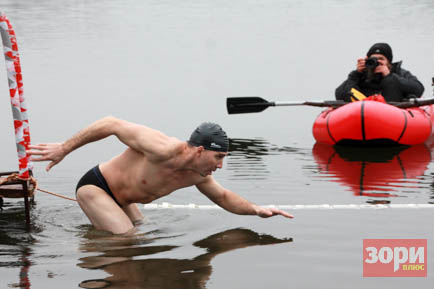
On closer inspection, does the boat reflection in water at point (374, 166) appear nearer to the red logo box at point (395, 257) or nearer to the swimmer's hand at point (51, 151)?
the red logo box at point (395, 257)

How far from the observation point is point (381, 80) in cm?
1605

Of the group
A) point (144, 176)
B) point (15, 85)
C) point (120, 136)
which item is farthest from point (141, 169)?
point (15, 85)

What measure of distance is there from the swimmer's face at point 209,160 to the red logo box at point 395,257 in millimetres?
1552

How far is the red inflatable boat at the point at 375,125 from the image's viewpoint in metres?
15.0

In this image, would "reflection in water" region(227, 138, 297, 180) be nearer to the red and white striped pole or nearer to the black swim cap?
the red and white striped pole

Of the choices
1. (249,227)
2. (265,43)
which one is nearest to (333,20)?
(265,43)

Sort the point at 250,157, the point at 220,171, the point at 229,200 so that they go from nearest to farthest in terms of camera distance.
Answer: the point at 229,200
the point at 220,171
the point at 250,157

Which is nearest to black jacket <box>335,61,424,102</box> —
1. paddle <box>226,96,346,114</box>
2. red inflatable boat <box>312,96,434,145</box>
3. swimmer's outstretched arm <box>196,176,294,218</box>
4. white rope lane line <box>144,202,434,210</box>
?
red inflatable boat <box>312,96,434,145</box>

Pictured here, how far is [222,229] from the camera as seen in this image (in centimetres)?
915

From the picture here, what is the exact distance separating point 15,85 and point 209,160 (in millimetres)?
2287

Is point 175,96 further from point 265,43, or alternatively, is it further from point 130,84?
point 265,43

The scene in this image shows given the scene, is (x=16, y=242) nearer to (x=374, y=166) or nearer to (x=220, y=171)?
(x=220, y=171)

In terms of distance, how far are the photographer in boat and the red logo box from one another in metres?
7.40

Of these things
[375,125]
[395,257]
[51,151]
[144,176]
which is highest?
[51,151]
